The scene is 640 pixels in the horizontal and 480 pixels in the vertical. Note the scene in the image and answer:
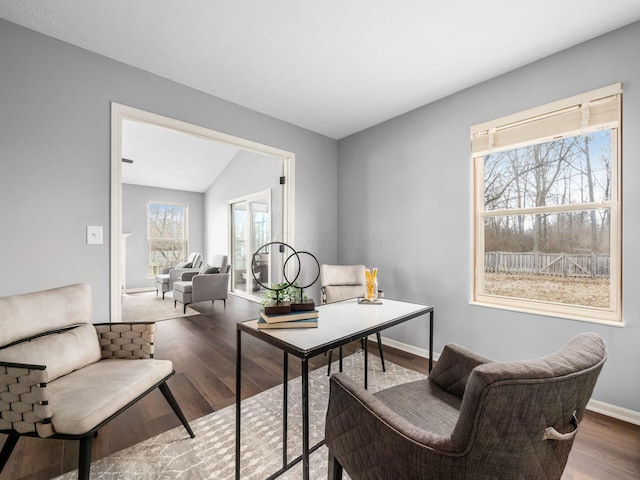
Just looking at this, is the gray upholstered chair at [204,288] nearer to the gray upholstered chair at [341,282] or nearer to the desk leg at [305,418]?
the gray upholstered chair at [341,282]

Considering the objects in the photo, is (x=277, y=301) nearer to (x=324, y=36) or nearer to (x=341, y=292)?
(x=341, y=292)

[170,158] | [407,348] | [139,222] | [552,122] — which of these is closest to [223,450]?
[407,348]

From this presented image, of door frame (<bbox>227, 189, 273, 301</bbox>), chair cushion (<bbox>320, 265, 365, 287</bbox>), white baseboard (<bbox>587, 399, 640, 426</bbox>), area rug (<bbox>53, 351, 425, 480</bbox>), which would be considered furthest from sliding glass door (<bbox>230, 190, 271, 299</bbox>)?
white baseboard (<bbox>587, 399, 640, 426</bbox>)

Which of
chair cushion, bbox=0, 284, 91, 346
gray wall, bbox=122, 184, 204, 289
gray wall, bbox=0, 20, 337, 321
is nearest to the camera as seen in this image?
chair cushion, bbox=0, 284, 91, 346

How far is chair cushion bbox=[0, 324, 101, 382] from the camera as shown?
52.9 inches

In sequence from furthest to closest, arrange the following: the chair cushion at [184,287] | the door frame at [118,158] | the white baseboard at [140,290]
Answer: the white baseboard at [140,290] → the chair cushion at [184,287] → the door frame at [118,158]

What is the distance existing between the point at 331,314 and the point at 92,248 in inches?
70.8

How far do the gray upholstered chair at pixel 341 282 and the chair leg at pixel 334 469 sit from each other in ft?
5.67

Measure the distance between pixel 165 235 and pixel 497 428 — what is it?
8.14 metres

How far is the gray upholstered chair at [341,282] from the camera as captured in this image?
2.86 metres

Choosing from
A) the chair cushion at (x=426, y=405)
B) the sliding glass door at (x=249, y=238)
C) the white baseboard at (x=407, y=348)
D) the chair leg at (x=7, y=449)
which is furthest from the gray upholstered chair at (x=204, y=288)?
the chair cushion at (x=426, y=405)

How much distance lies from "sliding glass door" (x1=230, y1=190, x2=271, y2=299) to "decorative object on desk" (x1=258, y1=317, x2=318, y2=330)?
11.5 feet

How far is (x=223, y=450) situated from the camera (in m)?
1.59

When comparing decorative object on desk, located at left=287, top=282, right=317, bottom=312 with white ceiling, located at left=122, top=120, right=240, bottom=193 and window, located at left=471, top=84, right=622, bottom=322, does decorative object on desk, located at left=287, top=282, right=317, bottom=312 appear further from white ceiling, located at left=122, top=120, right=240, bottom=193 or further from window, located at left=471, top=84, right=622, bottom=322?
white ceiling, located at left=122, top=120, right=240, bottom=193
